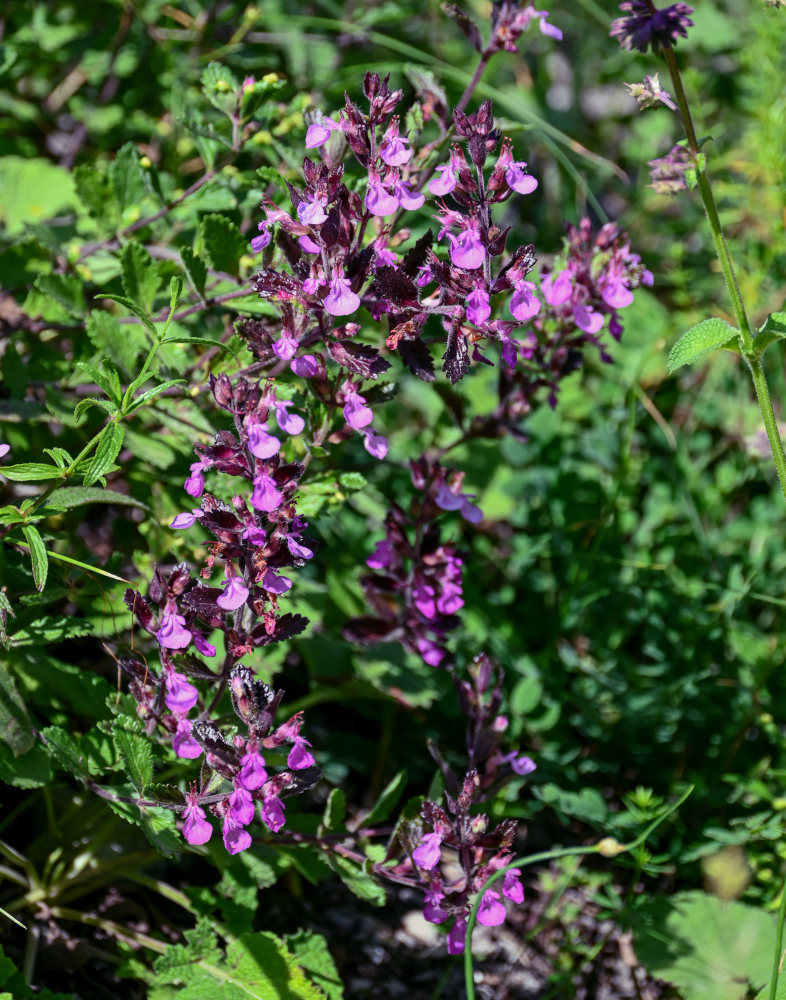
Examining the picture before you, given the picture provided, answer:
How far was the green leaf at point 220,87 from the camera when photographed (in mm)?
1812

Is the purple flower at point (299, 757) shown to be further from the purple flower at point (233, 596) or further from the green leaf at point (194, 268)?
the green leaf at point (194, 268)

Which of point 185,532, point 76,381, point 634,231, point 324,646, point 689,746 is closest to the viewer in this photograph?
point 185,532

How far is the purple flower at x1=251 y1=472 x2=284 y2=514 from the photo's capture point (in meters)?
1.28

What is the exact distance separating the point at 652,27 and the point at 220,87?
80 centimetres

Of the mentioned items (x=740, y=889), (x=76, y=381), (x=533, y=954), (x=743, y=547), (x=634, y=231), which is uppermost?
(x=76, y=381)

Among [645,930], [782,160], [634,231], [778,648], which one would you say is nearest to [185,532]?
[645,930]

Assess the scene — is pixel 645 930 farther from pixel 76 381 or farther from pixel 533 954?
pixel 76 381

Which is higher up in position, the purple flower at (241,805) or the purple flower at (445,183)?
the purple flower at (445,183)

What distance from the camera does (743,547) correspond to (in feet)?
8.29

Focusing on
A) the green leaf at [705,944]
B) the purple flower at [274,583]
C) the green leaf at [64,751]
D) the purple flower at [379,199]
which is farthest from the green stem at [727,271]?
the green leaf at [64,751]

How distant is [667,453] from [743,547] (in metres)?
0.37

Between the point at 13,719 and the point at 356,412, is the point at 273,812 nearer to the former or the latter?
the point at 13,719

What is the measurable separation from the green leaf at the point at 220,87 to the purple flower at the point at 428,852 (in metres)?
1.37

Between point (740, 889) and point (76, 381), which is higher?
point (76, 381)
